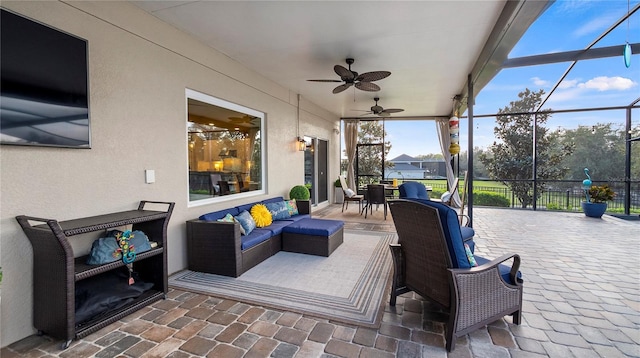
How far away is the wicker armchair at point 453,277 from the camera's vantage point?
196 centimetres

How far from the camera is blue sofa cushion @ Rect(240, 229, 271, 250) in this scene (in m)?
3.35

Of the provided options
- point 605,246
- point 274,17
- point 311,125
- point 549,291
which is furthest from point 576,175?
point 274,17

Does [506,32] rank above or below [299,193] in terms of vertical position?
above

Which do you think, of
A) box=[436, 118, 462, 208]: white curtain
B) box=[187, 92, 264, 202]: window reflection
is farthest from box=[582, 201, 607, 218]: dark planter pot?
box=[187, 92, 264, 202]: window reflection

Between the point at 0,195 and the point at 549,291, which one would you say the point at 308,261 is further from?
the point at 0,195

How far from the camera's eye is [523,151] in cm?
840

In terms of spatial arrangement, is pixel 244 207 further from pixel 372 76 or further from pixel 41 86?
pixel 372 76

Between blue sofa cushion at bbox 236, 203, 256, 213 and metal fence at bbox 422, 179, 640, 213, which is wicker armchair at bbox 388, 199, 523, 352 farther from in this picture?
metal fence at bbox 422, 179, 640, 213

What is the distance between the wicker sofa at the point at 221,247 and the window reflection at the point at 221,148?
0.55 metres

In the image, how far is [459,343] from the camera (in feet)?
6.57

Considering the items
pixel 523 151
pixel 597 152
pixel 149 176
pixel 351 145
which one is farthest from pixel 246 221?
pixel 597 152

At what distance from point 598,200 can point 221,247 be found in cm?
863

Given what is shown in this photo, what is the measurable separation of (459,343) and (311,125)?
6068mm

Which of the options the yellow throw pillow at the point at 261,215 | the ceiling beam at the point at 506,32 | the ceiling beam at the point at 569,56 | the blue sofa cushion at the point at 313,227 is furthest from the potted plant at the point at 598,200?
the yellow throw pillow at the point at 261,215
